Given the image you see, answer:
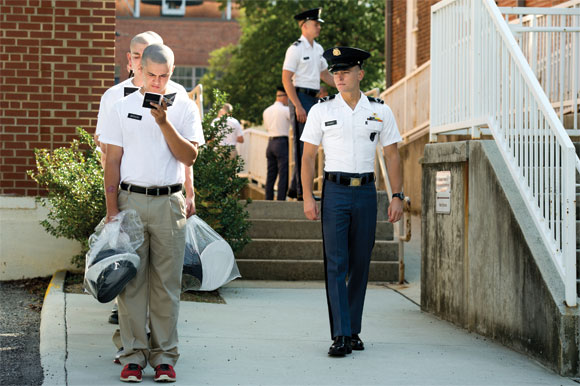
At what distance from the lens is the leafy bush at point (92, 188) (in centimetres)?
920

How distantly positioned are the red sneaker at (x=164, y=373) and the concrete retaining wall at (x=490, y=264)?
8.38ft

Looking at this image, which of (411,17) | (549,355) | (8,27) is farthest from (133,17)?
(549,355)

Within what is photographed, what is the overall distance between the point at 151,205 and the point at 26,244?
5085 millimetres

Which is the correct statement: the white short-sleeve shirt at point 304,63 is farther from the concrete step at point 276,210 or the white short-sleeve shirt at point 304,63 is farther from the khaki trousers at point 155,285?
the khaki trousers at point 155,285

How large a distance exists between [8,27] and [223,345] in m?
5.39

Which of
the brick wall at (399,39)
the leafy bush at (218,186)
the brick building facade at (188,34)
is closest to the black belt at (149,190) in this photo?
the leafy bush at (218,186)

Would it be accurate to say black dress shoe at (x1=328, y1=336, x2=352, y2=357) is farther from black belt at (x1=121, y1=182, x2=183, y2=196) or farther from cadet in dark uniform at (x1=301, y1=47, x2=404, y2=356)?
black belt at (x1=121, y1=182, x2=183, y2=196)

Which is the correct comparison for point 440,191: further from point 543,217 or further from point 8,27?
point 8,27

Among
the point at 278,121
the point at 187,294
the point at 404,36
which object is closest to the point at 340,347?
the point at 187,294

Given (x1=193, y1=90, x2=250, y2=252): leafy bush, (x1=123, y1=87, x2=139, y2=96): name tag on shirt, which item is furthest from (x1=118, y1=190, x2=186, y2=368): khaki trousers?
(x1=193, y1=90, x2=250, y2=252): leafy bush

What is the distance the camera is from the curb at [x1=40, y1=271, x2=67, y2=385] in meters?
5.67

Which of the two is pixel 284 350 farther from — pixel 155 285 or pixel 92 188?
pixel 92 188

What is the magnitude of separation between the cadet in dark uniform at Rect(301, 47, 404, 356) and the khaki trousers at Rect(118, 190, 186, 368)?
1.39 metres

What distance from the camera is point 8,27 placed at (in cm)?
1051
